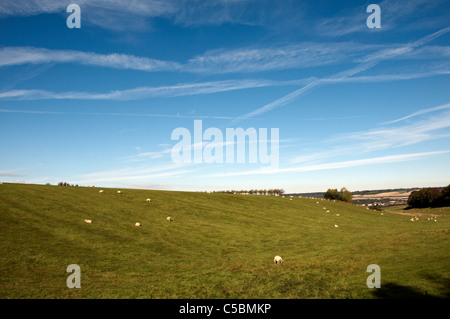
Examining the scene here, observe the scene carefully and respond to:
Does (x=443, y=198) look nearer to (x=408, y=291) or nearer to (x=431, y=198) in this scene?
(x=431, y=198)

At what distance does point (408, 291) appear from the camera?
34.9 ft

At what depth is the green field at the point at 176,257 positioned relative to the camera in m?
12.7

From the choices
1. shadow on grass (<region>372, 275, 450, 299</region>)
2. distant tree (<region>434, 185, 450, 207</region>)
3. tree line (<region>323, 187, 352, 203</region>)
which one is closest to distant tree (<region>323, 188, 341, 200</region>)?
tree line (<region>323, 187, 352, 203</region>)

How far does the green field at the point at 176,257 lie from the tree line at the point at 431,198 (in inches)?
4962

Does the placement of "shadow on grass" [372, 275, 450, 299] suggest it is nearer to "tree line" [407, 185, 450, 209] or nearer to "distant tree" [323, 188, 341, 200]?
"tree line" [407, 185, 450, 209]

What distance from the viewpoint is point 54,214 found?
2767cm

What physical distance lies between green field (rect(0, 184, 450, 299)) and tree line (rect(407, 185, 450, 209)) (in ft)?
414

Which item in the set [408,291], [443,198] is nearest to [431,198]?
[443,198]

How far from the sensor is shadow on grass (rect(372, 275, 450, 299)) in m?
9.97

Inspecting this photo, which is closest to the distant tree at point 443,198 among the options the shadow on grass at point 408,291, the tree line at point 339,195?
the tree line at point 339,195

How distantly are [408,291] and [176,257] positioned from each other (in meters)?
16.4
